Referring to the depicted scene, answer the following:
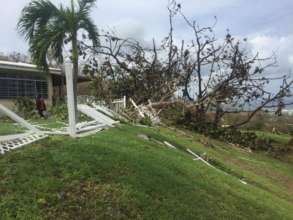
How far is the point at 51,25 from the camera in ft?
57.3

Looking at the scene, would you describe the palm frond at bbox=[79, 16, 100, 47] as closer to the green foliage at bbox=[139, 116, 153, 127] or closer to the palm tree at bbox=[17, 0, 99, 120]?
the palm tree at bbox=[17, 0, 99, 120]

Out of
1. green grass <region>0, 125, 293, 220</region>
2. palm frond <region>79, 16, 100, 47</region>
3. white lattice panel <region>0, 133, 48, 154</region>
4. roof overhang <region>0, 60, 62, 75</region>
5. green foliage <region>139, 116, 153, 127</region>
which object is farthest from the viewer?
roof overhang <region>0, 60, 62, 75</region>

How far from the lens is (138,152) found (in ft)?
25.9

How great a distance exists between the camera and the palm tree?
56.4 feet

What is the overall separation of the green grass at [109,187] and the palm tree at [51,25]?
9.52 m

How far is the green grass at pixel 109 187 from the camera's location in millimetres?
5059

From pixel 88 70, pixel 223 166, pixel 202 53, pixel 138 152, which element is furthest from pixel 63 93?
pixel 138 152

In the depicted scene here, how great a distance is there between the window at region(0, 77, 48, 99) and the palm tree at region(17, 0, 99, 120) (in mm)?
7412

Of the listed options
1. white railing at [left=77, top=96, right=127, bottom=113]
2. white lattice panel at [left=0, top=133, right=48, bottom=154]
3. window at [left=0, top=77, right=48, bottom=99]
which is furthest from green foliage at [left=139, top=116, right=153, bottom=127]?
window at [left=0, top=77, right=48, bottom=99]

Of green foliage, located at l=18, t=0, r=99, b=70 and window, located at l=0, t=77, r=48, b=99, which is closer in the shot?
green foliage, located at l=18, t=0, r=99, b=70

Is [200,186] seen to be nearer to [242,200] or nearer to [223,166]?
[242,200]

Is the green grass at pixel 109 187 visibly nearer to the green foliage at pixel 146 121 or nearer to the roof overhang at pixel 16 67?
the green foliage at pixel 146 121

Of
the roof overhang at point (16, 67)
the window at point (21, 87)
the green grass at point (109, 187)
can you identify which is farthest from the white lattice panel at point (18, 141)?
the window at point (21, 87)

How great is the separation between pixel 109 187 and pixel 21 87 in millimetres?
20983
